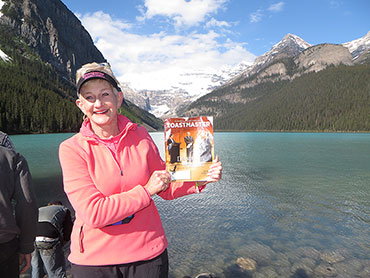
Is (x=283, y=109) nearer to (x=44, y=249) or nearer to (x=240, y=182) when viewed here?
(x=240, y=182)

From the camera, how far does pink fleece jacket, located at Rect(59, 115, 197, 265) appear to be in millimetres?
2023

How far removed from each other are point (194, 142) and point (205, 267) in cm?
601

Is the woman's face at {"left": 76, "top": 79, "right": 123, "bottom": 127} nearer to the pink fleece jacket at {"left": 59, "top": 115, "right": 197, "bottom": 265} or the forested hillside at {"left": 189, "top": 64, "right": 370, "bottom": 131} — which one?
the pink fleece jacket at {"left": 59, "top": 115, "right": 197, "bottom": 265}

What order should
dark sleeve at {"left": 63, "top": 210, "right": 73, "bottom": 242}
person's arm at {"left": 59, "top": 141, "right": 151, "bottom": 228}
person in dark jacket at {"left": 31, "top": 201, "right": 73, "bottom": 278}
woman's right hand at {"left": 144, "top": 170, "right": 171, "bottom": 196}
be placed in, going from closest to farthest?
person's arm at {"left": 59, "top": 141, "right": 151, "bottom": 228} → woman's right hand at {"left": 144, "top": 170, "right": 171, "bottom": 196} → person in dark jacket at {"left": 31, "top": 201, "right": 73, "bottom": 278} → dark sleeve at {"left": 63, "top": 210, "right": 73, "bottom": 242}

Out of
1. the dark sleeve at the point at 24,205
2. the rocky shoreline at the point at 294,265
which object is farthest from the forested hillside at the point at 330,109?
the dark sleeve at the point at 24,205

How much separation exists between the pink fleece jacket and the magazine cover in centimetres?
26

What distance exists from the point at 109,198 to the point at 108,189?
0.60 ft

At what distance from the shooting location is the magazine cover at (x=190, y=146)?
2555 mm

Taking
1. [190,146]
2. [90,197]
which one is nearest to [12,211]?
[90,197]

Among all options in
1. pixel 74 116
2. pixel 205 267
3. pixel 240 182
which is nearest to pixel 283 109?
pixel 74 116

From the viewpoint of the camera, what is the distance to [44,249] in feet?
15.3

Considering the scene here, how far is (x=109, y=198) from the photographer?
203 cm

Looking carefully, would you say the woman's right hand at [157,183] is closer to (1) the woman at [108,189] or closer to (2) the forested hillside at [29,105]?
(1) the woman at [108,189]

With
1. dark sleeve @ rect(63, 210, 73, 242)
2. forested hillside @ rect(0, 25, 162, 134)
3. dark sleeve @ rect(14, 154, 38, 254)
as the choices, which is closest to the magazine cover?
dark sleeve @ rect(14, 154, 38, 254)
